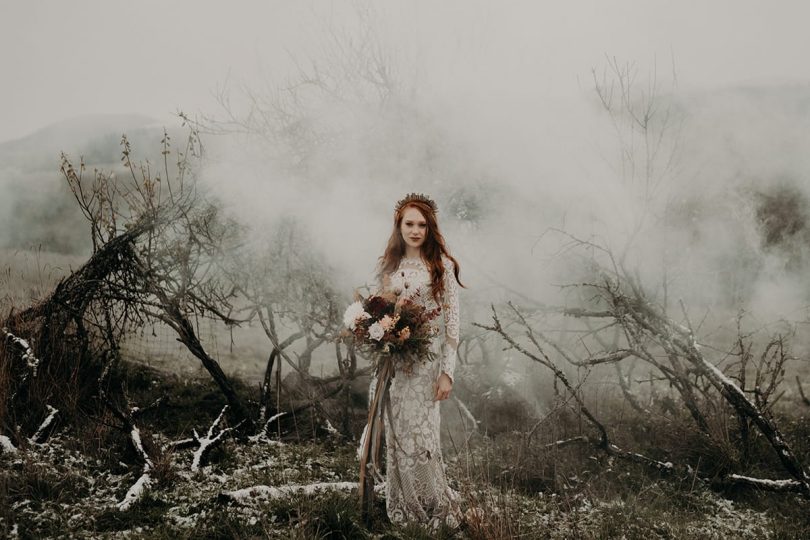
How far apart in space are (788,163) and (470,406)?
7.15 meters

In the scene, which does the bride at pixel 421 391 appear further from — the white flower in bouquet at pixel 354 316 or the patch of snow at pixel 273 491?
the patch of snow at pixel 273 491

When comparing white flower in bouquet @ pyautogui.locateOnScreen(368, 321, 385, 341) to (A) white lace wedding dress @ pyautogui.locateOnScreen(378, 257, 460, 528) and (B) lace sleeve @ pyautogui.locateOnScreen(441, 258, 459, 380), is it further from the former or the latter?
(B) lace sleeve @ pyautogui.locateOnScreen(441, 258, 459, 380)

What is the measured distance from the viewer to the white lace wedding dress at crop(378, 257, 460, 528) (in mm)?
3045

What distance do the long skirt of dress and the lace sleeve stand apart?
0.15 metres

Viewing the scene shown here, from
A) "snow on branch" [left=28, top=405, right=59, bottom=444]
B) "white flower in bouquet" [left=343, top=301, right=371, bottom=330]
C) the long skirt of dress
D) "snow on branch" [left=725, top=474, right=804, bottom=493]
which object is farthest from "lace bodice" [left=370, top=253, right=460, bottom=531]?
"snow on branch" [left=28, top=405, right=59, bottom=444]

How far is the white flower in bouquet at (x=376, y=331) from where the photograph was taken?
274cm

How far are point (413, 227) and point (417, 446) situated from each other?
1306 millimetres

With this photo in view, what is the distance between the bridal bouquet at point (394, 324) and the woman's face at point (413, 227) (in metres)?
0.37

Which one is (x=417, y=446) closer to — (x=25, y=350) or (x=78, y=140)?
(x=25, y=350)

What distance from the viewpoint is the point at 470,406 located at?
613cm

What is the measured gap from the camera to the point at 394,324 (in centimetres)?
277

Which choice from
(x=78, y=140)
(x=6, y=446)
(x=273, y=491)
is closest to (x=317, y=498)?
(x=273, y=491)

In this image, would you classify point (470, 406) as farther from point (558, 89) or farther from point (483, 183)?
point (558, 89)

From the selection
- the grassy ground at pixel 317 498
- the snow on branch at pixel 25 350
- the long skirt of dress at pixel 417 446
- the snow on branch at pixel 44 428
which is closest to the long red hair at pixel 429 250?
the long skirt of dress at pixel 417 446
